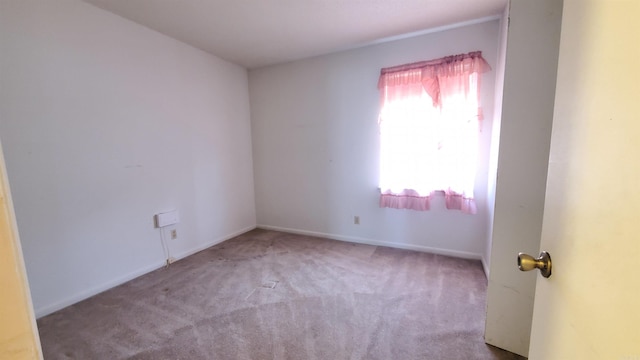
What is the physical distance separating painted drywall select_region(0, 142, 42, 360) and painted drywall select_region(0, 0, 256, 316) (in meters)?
2.08

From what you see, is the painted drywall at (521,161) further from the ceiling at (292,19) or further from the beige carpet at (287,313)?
the ceiling at (292,19)

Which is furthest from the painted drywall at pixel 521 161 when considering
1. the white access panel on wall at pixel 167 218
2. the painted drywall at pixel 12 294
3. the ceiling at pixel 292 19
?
the white access panel on wall at pixel 167 218

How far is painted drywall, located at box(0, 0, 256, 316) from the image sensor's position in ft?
5.98

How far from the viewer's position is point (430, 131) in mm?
2719

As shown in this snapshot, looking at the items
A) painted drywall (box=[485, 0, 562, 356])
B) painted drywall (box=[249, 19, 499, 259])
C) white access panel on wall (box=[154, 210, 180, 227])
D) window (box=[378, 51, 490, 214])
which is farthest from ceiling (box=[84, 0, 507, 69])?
white access panel on wall (box=[154, 210, 180, 227])

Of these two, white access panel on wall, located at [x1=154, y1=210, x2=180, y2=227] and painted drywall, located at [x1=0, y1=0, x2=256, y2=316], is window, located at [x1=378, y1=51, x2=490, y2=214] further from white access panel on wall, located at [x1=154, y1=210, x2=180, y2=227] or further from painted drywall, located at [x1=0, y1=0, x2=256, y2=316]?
white access panel on wall, located at [x1=154, y1=210, x2=180, y2=227]

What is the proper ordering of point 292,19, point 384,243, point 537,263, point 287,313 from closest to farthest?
point 537,263 < point 287,313 < point 292,19 < point 384,243

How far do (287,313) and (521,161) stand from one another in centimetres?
181

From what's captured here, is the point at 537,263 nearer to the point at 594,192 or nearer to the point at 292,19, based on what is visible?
the point at 594,192

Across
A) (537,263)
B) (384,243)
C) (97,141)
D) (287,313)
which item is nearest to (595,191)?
(537,263)

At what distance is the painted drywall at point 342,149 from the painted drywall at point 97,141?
0.85 metres

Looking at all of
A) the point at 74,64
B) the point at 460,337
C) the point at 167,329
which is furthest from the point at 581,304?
the point at 74,64

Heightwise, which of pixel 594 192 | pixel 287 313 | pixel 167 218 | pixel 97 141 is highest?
pixel 97 141

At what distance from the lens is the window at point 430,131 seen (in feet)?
8.34
